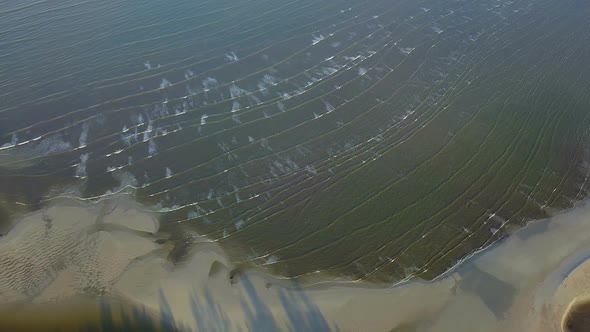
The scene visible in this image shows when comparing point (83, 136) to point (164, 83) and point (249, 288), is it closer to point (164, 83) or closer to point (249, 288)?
point (164, 83)

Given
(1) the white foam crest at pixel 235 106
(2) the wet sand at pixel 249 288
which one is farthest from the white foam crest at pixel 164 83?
(2) the wet sand at pixel 249 288

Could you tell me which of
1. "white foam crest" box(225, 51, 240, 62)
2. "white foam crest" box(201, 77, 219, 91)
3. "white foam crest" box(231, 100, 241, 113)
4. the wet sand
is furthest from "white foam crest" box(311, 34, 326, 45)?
the wet sand

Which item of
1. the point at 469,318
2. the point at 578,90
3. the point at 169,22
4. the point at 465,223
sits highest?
the point at 169,22

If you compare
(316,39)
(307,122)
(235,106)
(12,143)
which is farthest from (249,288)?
(316,39)

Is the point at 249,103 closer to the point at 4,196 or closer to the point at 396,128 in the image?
the point at 396,128

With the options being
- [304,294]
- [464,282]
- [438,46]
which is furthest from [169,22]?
[464,282]

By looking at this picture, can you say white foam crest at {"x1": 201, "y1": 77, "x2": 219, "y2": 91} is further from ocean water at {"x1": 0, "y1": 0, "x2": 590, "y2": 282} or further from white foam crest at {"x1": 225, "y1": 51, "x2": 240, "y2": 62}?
white foam crest at {"x1": 225, "y1": 51, "x2": 240, "y2": 62}
